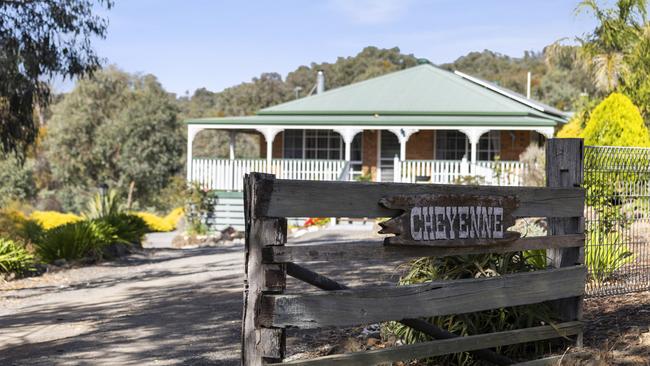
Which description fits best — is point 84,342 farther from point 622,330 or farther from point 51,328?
point 622,330

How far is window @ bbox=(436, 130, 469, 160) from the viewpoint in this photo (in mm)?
28616

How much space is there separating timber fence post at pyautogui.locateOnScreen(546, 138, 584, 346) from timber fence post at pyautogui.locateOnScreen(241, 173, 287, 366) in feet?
9.18

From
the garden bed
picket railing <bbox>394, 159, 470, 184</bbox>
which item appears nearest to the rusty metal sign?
the garden bed

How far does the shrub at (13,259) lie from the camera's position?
14.1 meters

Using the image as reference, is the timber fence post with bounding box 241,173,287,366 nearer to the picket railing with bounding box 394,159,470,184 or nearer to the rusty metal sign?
the rusty metal sign

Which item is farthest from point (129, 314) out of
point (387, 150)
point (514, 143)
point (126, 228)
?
point (514, 143)

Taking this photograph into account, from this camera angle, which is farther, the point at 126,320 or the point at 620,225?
the point at 126,320

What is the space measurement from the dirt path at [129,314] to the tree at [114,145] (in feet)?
97.8

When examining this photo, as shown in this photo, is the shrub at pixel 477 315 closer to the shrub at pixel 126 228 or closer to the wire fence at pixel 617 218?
the wire fence at pixel 617 218

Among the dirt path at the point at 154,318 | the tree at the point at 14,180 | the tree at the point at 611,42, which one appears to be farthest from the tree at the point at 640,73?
the tree at the point at 14,180

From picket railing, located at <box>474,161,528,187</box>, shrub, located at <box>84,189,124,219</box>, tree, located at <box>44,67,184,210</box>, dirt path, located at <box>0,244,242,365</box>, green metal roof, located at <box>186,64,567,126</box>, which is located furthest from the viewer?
tree, located at <box>44,67,184,210</box>

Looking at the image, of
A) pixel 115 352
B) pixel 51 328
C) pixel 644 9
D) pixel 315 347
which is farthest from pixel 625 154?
pixel 644 9

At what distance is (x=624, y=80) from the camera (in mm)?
23891

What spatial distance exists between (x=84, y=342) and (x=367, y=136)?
21.7 m
